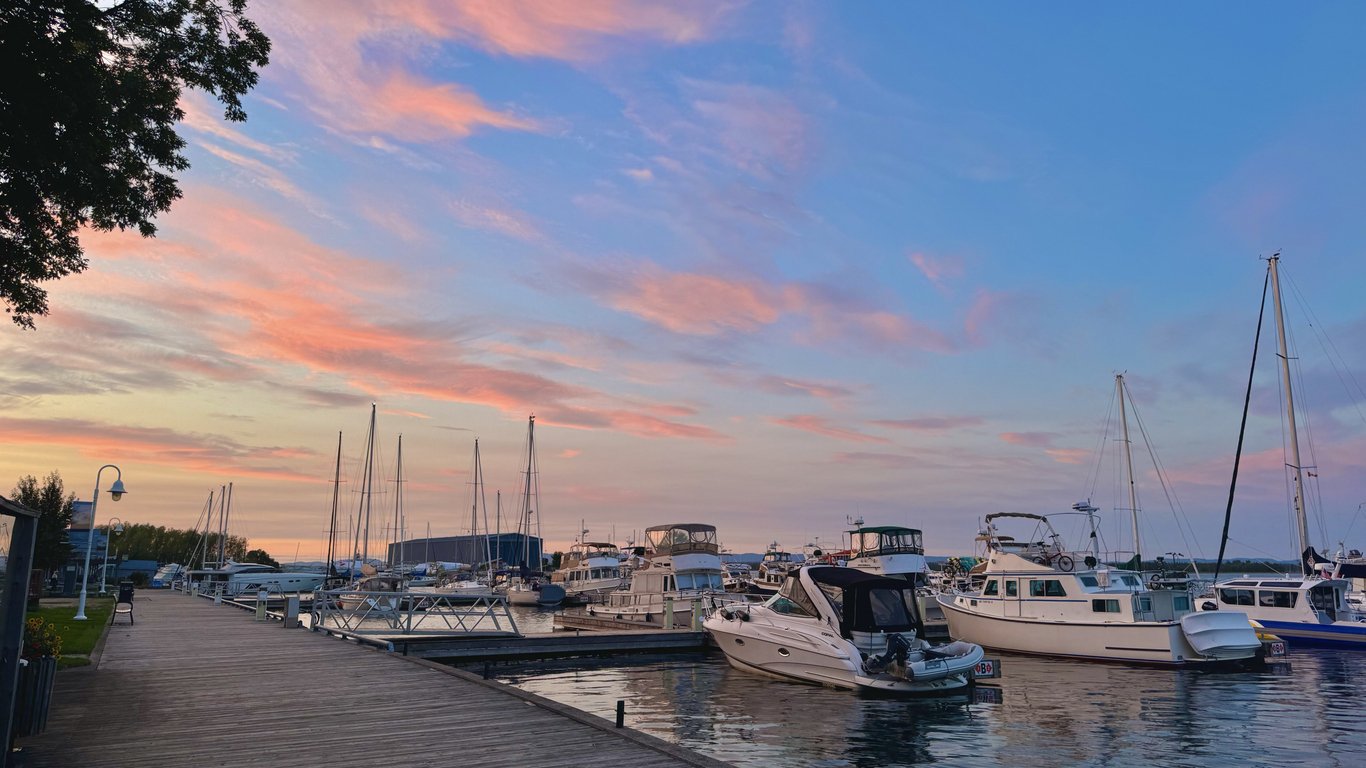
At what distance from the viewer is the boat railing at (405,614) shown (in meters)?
28.4

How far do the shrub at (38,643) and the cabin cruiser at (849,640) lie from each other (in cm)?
1715

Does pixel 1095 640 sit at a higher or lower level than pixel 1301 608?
lower

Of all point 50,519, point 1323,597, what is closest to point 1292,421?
point 1323,597

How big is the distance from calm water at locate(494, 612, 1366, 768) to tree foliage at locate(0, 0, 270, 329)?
1411 cm

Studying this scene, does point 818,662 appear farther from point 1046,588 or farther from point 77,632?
point 77,632

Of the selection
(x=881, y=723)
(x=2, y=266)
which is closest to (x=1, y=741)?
(x=2, y=266)

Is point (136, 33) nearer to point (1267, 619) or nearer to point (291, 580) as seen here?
point (1267, 619)

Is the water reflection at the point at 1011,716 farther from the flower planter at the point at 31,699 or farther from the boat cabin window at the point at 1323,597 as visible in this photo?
the flower planter at the point at 31,699

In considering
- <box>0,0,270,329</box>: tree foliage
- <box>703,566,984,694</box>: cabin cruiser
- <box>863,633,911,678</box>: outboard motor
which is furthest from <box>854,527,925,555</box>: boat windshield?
<box>0,0,270,329</box>: tree foliage

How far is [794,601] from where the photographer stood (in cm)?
2433

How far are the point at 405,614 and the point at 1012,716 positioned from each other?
1466 inches

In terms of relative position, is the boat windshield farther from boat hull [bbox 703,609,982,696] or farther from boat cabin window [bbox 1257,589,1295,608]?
boat hull [bbox 703,609,982,696]

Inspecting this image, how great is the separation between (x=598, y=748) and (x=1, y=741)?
19.9ft

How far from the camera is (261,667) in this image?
680 inches
